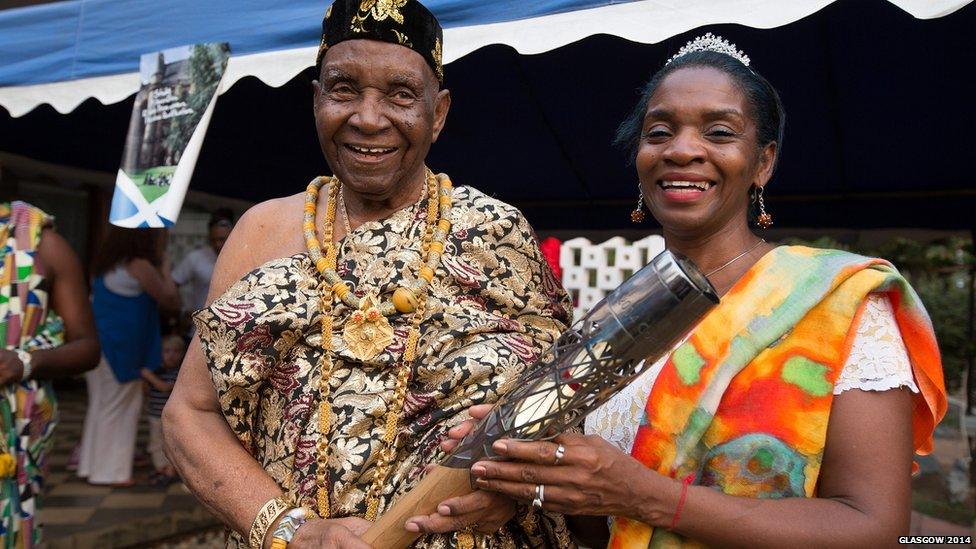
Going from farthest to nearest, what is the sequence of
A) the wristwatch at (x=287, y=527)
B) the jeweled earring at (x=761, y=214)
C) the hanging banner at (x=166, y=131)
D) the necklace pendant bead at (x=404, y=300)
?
the hanging banner at (x=166, y=131), the jeweled earring at (x=761, y=214), the necklace pendant bead at (x=404, y=300), the wristwatch at (x=287, y=527)

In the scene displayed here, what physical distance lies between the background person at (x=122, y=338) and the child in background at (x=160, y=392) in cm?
8

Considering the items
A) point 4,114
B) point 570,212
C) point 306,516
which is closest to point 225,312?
point 306,516

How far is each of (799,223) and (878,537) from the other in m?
3.41

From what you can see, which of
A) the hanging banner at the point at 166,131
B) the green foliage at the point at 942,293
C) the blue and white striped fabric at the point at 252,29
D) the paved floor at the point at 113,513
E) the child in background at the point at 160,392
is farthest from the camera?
the green foliage at the point at 942,293

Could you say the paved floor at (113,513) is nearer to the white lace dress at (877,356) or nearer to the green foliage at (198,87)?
the green foliage at (198,87)

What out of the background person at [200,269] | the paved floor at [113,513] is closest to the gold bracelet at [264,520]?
the paved floor at [113,513]

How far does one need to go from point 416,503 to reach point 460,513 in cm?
9

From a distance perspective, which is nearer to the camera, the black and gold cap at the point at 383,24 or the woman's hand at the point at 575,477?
the woman's hand at the point at 575,477

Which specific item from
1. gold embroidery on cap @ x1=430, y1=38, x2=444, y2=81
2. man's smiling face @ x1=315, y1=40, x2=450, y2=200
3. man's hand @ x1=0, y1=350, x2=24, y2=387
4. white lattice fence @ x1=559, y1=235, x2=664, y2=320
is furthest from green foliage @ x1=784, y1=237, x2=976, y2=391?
man's hand @ x1=0, y1=350, x2=24, y2=387

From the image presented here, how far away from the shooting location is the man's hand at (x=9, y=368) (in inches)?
111

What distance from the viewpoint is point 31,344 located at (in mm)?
2992

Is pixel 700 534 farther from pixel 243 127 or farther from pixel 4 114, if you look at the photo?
pixel 4 114

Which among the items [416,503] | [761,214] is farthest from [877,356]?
[416,503]

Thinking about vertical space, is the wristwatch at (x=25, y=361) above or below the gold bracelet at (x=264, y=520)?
above
